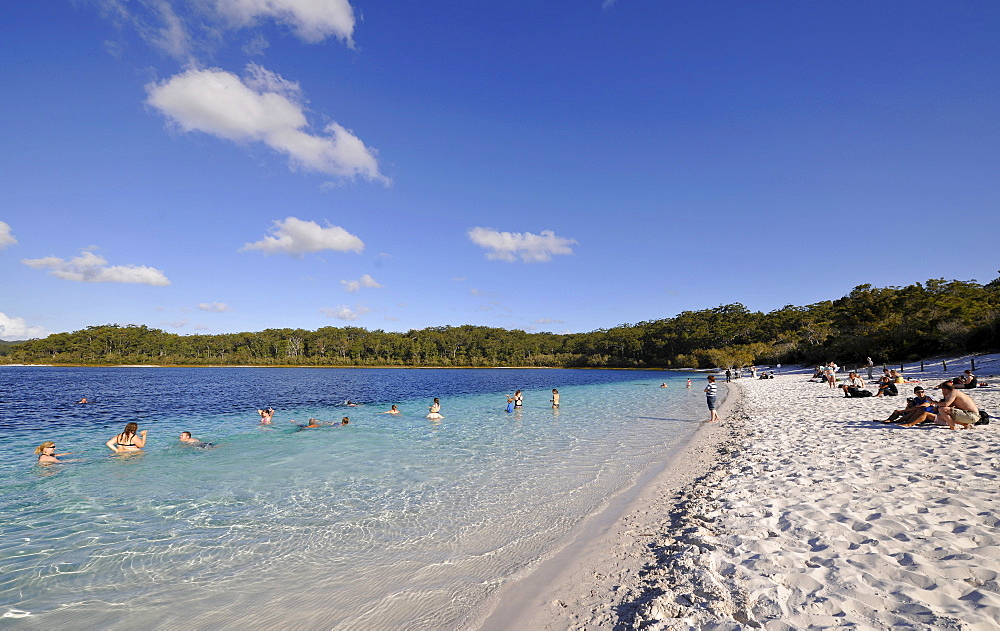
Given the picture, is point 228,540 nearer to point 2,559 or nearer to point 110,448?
point 2,559

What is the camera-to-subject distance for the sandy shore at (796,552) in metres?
3.56

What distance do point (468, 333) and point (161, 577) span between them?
532 feet

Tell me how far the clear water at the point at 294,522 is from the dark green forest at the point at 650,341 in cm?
4444

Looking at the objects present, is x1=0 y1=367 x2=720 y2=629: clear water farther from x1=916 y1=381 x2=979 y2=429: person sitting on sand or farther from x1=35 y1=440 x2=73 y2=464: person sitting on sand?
x1=916 y1=381 x2=979 y2=429: person sitting on sand

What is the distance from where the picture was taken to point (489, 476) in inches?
386

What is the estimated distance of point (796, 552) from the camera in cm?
466

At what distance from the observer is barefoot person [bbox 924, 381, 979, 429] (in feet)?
35.2

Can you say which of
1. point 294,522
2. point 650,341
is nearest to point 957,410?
point 294,522

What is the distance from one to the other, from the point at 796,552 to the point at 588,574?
2.28 m

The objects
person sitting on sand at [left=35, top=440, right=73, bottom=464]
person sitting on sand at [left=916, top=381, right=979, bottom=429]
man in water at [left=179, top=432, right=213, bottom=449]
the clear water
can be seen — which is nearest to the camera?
the clear water

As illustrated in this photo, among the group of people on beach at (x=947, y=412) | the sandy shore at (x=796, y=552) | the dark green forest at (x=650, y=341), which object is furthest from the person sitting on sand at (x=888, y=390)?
the dark green forest at (x=650, y=341)

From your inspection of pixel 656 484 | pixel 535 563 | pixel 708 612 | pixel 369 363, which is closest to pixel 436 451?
pixel 656 484

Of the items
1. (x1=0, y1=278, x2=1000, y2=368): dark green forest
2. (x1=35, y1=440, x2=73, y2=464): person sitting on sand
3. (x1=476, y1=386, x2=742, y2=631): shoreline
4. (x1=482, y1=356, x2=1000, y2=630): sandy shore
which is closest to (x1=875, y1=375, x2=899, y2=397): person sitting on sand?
(x1=482, y1=356, x2=1000, y2=630): sandy shore

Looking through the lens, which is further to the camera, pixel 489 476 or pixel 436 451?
pixel 436 451
